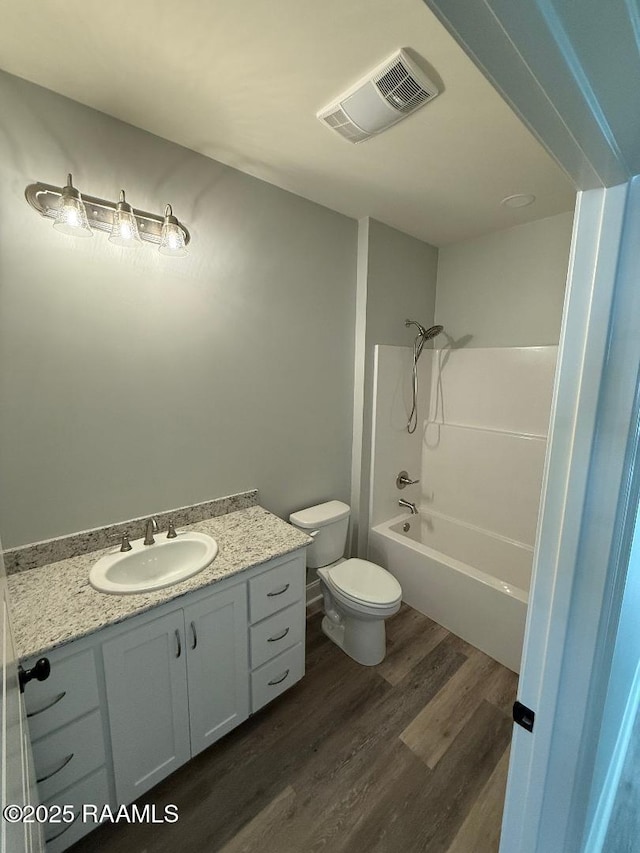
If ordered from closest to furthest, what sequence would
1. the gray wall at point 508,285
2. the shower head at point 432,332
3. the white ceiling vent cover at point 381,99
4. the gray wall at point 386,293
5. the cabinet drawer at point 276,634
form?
the white ceiling vent cover at point 381,99, the cabinet drawer at point 276,634, the gray wall at point 508,285, the gray wall at point 386,293, the shower head at point 432,332

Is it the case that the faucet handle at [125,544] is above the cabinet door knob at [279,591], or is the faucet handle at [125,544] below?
above

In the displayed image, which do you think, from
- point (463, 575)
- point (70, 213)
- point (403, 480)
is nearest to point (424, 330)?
point (403, 480)

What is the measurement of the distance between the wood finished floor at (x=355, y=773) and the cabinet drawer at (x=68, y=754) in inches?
13.8

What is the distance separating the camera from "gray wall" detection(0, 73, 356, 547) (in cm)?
124

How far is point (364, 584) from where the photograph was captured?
1926 millimetres

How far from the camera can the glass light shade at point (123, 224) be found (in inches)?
50.3

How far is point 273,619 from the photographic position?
5.01 feet

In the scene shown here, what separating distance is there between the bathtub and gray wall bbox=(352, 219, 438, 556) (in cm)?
34

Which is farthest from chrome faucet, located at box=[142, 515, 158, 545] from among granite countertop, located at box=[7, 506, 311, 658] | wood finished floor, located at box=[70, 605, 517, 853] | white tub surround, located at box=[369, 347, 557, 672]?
white tub surround, located at box=[369, 347, 557, 672]

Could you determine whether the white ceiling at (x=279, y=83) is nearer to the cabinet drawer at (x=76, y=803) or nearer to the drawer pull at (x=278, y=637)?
the drawer pull at (x=278, y=637)

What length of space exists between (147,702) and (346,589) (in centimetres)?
98

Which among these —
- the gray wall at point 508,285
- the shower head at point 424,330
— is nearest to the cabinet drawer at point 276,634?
the shower head at point 424,330

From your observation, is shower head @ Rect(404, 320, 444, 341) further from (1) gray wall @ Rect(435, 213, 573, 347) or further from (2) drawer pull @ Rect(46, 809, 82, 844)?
(2) drawer pull @ Rect(46, 809, 82, 844)

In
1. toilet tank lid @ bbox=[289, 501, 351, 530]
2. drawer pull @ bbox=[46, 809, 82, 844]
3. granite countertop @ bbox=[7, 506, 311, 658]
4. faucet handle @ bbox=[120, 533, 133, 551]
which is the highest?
faucet handle @ bbox=[120, 533, 133, 551]
